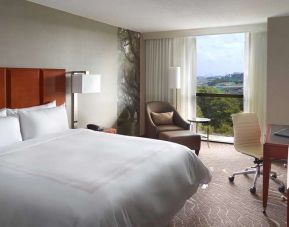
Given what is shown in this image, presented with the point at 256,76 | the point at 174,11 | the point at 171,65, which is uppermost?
the point at 174,11

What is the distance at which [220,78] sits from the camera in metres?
6.44

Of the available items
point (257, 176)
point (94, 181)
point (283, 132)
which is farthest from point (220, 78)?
point (94, 181)

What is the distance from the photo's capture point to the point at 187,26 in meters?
5.74

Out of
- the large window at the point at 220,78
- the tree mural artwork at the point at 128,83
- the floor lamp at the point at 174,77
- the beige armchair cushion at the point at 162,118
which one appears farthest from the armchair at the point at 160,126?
the large window at the point at 220,78

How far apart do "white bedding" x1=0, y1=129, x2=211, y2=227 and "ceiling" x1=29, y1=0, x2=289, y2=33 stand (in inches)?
77.7

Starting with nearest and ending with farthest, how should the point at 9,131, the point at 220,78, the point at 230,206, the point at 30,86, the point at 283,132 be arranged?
the point at 9,131 < the point at 230,206 < the point at 283,132 < the point at 30,86 < the point at 220,78

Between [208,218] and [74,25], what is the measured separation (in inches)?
142

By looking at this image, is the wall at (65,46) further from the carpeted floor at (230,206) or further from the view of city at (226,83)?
the carpeted floor at (230,206)

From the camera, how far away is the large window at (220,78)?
6.22 m

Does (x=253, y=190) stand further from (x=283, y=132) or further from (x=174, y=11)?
(x=174, y=11)

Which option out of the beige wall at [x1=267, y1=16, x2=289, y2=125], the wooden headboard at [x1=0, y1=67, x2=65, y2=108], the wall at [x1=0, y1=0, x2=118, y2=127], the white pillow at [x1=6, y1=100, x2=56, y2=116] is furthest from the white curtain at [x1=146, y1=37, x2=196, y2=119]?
the white pillow at [x1=6, y1=100, x2=56, y2=116]

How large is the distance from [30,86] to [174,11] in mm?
2424

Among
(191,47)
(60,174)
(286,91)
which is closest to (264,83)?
(286,91)

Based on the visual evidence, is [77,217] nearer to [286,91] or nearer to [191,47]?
[286,91]
